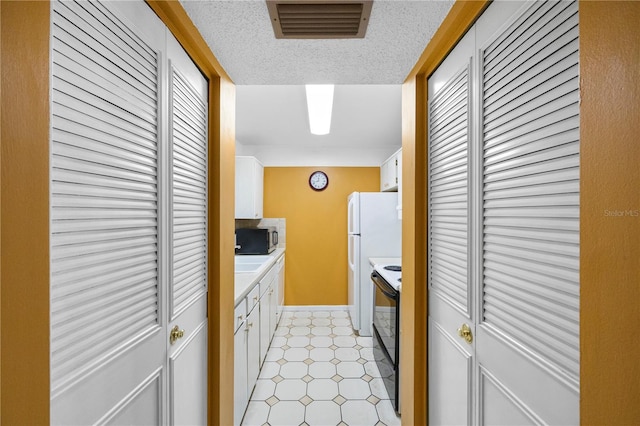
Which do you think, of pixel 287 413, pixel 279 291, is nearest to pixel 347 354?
pixel 287 413

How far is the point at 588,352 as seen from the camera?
0.49 meters

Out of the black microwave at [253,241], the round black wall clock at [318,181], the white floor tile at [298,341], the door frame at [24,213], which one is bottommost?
the white floor tile at [298,341]

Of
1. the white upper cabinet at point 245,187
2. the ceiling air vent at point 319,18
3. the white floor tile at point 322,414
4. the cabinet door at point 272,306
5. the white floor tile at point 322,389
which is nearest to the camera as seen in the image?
the ceiling air vent at point 319,18

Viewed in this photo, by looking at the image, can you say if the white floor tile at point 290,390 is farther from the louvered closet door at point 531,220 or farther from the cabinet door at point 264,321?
the louvered closet door at point 531,220

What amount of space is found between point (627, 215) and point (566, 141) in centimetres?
28

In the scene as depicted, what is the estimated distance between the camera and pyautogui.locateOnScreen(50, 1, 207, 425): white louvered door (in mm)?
636

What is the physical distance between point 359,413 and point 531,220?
6.47 ft

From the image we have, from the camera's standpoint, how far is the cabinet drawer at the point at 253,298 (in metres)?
2.18

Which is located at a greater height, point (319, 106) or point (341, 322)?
point (319, 106)

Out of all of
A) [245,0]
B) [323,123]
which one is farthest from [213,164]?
[323,123]

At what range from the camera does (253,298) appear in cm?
232

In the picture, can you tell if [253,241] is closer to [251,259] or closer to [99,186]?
[251,259]

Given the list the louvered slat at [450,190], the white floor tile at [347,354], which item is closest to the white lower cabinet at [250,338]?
the white floor tile at [347,354]

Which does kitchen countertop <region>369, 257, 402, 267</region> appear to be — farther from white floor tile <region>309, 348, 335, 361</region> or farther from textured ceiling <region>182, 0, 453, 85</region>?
textured ceiling <region>182, 0, 453, 85</region>
